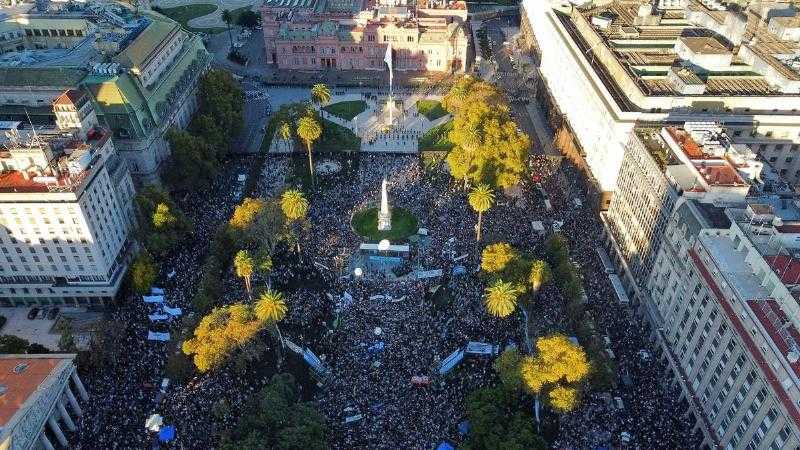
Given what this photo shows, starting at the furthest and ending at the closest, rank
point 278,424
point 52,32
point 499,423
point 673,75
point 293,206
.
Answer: point 52,32 < point 673,75 < point 293,206 < point 499,423 < point 278,424

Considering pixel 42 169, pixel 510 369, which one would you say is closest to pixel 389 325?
pixel 510 369

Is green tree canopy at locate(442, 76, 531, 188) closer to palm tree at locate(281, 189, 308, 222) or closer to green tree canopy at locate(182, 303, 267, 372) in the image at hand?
palm tree at locate(281, 189, 308, 222)

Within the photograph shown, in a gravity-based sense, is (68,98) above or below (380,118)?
above

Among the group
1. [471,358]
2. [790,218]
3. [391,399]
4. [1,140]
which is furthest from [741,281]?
[1,140]

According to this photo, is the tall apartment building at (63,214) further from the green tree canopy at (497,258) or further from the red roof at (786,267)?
the red roof at (786,267)

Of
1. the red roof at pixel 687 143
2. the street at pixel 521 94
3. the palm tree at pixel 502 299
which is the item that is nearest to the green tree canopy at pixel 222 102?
the street at pixel 521 94

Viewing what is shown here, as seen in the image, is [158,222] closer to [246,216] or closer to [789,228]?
[246,216]

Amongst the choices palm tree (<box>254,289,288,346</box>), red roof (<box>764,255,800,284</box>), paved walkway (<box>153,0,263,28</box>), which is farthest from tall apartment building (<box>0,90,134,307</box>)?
paved walkway (<box>153,0,263,28</box>)

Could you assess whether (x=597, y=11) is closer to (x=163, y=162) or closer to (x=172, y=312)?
(x=163, y=162)
